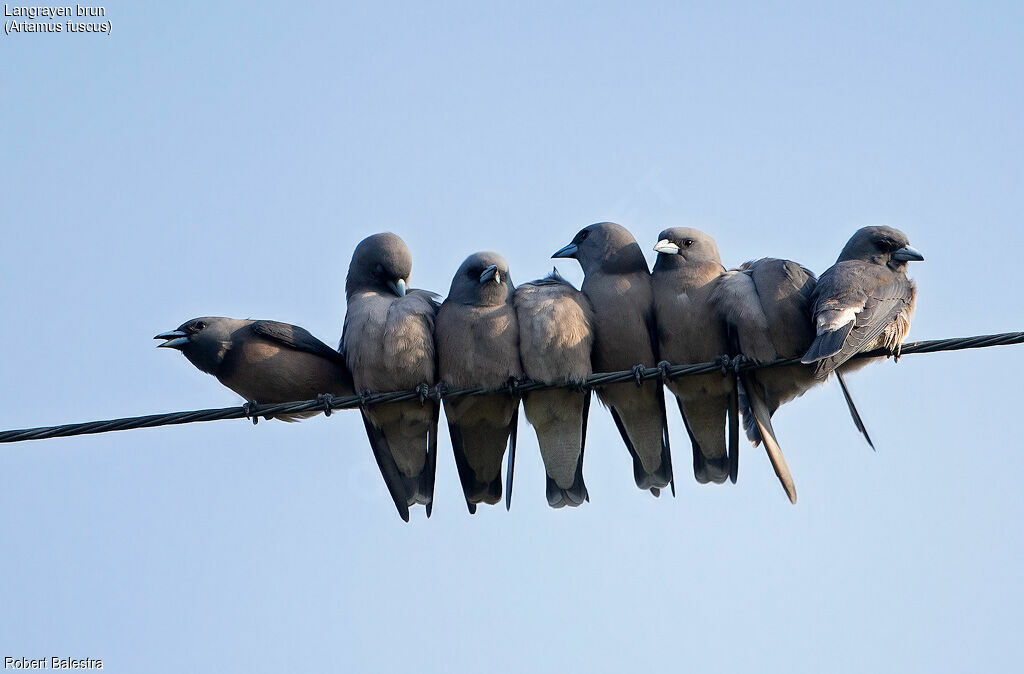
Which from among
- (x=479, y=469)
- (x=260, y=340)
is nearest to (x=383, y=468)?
(x=479, y=469)

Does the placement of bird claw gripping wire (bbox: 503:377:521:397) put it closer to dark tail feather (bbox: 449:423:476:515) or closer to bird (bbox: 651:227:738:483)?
dark tail feather (bbox: 449:423:476:515)

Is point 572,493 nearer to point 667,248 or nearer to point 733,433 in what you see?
point 733,433

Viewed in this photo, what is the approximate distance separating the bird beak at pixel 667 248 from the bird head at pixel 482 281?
107cm

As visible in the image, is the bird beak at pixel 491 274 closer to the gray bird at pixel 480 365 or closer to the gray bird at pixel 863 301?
the gray bird at pixel 480 365

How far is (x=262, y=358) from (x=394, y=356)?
1045mm

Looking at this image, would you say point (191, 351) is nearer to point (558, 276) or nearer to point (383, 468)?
point (383, 468)

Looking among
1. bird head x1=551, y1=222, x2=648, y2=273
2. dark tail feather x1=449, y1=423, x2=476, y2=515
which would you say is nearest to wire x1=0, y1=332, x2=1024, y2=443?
dark tail feather x1=449, y1=423, x2=476, y2=515

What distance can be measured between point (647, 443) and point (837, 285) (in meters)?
1.73

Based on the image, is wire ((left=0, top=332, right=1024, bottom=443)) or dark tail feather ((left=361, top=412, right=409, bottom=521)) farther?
dark tail feather ((left=361, top=412, right=409, bottom=521))

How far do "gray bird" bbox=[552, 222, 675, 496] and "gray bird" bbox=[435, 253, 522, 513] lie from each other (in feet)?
2.05

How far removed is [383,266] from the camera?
29.2 ft

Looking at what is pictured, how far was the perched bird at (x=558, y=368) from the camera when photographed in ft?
26.4

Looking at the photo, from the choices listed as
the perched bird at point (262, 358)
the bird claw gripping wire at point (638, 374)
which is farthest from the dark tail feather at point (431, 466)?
the bird claw gripping wire at point (638, 374)

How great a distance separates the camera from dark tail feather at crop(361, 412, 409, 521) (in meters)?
8.51
